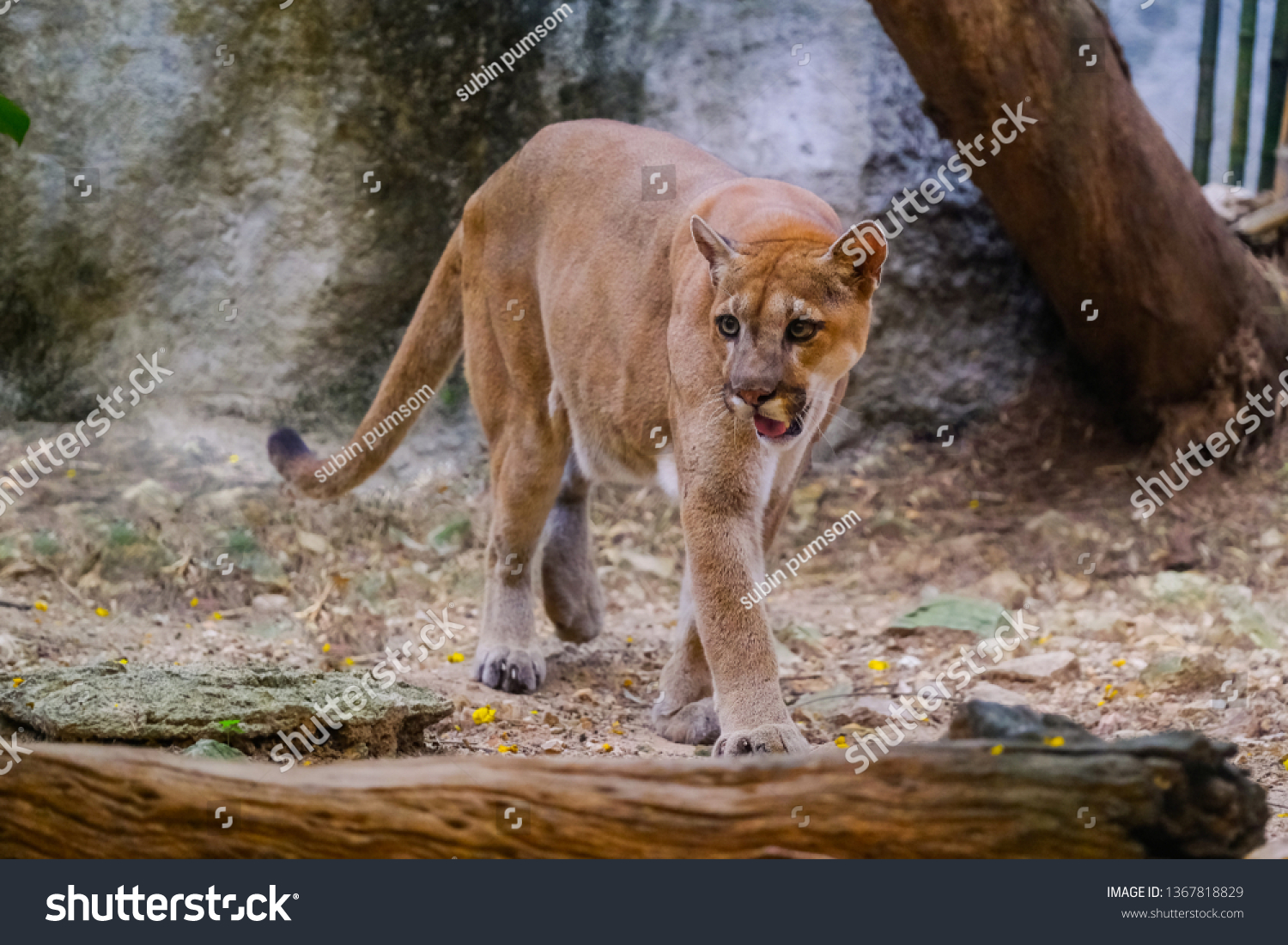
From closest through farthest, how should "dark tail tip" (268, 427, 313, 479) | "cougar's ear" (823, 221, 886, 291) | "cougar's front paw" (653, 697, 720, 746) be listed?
"cougar's ear" (823, 221, 886, 291)
"cougar's front paw" (653, 697, 720, 746)
"dark tail tip" (268, 427, 313, 479)

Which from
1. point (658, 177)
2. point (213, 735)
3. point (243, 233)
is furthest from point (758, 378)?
point (243, 233)

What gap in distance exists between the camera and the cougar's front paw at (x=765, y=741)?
10.3 ft

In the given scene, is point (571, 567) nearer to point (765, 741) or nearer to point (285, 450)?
point (285, 450)

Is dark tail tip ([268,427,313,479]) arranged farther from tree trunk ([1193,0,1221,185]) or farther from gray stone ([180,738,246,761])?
tree trunk ([1193,0,1221,185])

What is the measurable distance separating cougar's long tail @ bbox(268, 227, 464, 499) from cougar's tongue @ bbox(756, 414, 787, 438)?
1.83 m

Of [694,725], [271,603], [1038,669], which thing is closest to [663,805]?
[694,725]

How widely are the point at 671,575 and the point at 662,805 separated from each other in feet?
11.6

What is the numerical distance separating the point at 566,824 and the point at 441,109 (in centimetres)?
483

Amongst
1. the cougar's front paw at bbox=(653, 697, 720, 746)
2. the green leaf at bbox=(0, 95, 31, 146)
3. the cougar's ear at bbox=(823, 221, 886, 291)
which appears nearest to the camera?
the green leaf at bbox=(0, 95, 31, 146)

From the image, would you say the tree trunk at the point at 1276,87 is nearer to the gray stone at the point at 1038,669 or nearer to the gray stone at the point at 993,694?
the gray stone at the point at 1038,669

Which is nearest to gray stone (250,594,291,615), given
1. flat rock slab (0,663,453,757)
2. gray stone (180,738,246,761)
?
flat rock slab (0,663,453,757)

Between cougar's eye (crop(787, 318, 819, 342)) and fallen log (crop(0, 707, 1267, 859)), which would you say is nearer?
fallen log (crop(0, 707, 1267, 859))

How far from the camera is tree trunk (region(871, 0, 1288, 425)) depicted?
5.03 metres

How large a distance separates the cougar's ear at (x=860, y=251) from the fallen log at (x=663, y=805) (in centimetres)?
138
